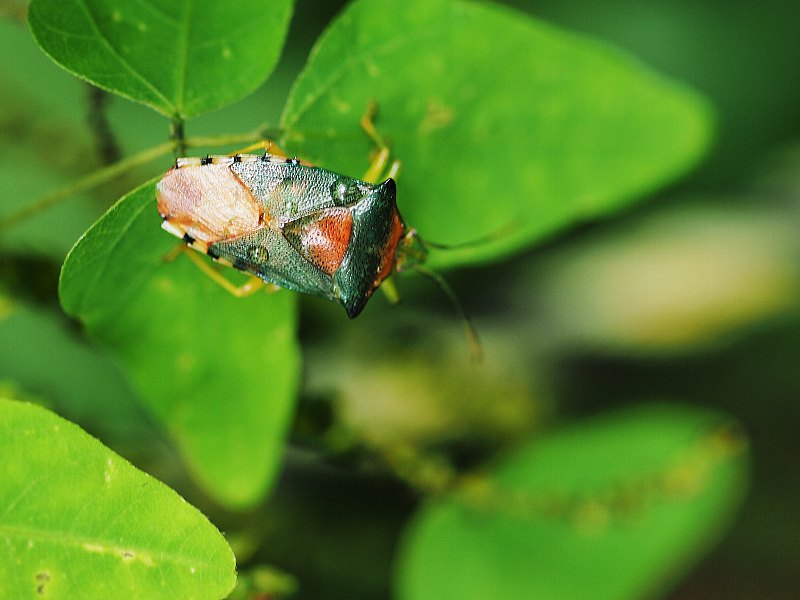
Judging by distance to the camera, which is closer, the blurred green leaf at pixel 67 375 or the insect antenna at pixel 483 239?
the insect antenna at pixel 483 239

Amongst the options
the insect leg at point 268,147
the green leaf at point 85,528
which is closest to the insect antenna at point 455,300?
the insect leg at point 268,147

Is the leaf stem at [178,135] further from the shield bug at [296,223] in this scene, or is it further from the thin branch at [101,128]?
the thin branch at [101,128]

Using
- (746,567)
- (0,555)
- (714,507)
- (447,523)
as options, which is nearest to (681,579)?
(746,567)

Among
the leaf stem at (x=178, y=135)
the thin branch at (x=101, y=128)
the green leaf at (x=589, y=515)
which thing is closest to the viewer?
the leaf stem at (x=178, y=135)

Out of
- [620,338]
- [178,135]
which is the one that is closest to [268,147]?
[178,135]

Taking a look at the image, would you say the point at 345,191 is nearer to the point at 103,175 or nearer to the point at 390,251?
the point at 390,251

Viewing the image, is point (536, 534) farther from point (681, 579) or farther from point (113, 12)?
point (113, 12)

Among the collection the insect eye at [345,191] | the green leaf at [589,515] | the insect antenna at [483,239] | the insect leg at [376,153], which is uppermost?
the insect leg at [376,153]
